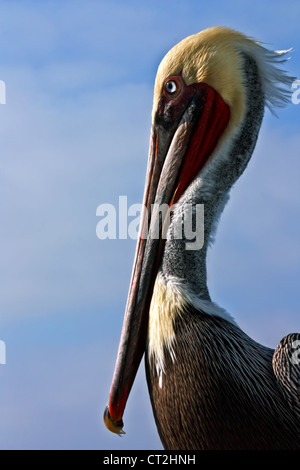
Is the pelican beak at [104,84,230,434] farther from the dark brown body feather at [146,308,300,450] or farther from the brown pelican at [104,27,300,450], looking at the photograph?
the dark brown body feather at [146,308,300,450]

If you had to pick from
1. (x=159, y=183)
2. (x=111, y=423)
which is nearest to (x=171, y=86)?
(x=159, y=183)

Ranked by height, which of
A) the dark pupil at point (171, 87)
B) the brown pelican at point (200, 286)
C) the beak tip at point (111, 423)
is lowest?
the beak tip at point (111, 423)

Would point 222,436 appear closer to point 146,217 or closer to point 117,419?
point 117,419

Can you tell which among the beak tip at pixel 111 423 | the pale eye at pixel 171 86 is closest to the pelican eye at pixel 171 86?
the pale eye at pixel 171 86

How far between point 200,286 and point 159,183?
739 millimetres

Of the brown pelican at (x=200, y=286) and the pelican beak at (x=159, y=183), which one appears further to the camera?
the pelican beak at (x=159, y=183)

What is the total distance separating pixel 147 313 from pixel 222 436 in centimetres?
88

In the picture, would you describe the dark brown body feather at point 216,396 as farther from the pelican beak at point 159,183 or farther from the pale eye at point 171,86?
the pale eye at point 171,86

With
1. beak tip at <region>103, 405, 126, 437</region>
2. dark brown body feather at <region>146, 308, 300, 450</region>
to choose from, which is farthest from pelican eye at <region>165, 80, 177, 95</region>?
beak tip at <region>103, 405, 126, 437</region>

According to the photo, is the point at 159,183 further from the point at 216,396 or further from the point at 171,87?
the point at 216,396

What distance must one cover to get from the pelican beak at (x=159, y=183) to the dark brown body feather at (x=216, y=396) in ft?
0.87

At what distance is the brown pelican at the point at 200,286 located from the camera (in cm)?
380

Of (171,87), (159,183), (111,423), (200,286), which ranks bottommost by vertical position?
(111,423)

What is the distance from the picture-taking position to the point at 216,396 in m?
3.79
